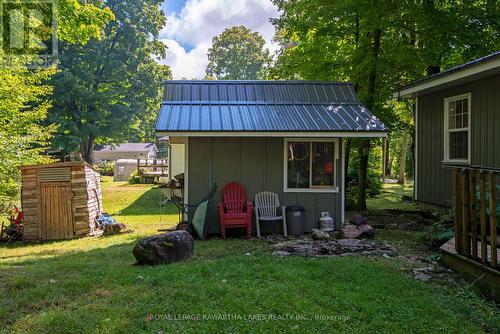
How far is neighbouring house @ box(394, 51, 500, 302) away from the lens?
3.85 m

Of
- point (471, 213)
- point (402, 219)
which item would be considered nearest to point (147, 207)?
point (402, 219)

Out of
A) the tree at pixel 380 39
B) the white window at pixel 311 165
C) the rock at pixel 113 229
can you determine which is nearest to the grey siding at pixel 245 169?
the white window at pixel 311 165

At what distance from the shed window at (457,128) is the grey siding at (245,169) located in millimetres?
2605

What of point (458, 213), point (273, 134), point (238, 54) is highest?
point (238, 54)

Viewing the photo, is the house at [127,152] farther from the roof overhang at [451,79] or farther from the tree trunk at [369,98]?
the roof overhang at [451,79]

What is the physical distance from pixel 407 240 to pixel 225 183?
3.43 meters

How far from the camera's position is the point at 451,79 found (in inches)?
283

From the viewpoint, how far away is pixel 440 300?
356cm

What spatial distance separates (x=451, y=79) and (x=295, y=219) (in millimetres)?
3953

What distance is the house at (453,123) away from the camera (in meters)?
6.75

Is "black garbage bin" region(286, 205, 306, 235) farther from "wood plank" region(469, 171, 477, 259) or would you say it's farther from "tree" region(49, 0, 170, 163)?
"tree" region(49, 0, 170, 163)

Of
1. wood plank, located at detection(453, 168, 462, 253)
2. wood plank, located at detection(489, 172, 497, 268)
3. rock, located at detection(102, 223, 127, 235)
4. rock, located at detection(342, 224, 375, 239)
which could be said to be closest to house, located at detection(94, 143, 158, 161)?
rock, located at detection(102, 223, 127, 235)

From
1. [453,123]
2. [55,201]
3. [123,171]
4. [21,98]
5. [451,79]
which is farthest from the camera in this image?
[123,171]

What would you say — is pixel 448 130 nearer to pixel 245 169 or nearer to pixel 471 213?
pixel 245 169
